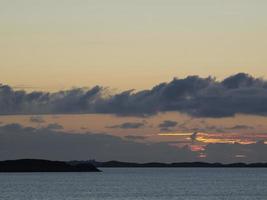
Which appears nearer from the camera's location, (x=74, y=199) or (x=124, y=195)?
(x=74, y=199)

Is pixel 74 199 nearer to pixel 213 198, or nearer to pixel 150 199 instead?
pixel 150 199

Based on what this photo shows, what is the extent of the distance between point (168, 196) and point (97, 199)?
15988 mm

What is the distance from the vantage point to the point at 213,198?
148 meters

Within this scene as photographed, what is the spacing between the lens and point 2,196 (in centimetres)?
15288

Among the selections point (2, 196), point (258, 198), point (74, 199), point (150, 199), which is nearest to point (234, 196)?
point (258, 198)

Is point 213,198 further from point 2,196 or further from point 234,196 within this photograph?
point 2,196

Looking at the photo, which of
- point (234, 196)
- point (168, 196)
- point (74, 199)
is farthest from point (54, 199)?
point (234, 196)

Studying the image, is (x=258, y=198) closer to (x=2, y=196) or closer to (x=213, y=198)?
(x=213, y=198)

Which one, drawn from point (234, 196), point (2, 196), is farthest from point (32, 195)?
point (234, 196)

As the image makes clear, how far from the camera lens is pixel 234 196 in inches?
6142

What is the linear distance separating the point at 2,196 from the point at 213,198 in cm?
3938

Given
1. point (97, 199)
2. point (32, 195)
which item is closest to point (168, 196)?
point (97, 199)

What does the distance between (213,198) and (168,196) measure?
10552 millimetres

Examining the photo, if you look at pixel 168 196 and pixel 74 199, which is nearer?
pixel 74 199
